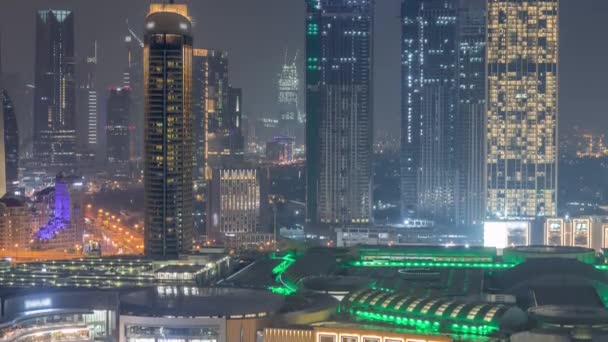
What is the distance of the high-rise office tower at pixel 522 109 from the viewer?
61.0 m

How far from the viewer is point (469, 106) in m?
74.8

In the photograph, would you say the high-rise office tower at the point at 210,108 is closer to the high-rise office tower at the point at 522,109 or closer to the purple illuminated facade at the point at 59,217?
the purple illuminated facade at the point at 59,217

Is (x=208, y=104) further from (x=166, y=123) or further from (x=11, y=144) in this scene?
(x=166, y=123)

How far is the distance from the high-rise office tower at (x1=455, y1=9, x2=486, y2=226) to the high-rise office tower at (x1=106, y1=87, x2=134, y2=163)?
3329 cm

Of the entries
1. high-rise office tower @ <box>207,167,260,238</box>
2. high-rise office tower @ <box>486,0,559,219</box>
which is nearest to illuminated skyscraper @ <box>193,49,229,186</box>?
high-rise office tower @ <box>207,167,260,238</box>

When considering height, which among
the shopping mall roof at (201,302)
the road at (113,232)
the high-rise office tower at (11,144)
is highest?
the high-rise office tower at (11,144)

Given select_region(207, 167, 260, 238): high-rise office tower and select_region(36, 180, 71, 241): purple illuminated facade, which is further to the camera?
select_region(207, 167, 260, 238): high-rise office tower

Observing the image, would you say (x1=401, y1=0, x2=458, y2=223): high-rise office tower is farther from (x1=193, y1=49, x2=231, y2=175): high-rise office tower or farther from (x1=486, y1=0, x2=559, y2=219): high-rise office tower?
(x1=193, y1=49, x2=231, y2=175): high-rise office tower

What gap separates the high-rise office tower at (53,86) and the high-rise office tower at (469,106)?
3352 centimetres

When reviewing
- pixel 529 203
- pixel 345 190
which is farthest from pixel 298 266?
pixel 345 190

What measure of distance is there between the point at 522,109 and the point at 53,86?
44484mm

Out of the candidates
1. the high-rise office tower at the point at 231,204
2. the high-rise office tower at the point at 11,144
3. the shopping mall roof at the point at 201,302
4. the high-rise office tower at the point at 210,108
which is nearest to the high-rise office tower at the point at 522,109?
the high-rise office tower at the point at 231,204

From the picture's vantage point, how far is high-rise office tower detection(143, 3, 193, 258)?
4884 cm

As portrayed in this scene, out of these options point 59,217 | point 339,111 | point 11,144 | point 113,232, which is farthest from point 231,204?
point 11,144
